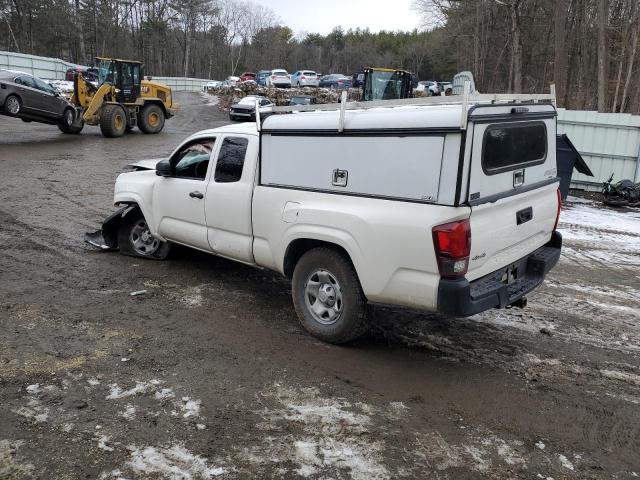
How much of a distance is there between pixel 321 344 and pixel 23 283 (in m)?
3.48

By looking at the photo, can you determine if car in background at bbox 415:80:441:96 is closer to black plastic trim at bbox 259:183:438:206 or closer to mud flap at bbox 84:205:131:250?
mud flap at bbox 84:205:131:250

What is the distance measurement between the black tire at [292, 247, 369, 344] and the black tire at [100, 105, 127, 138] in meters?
18.3

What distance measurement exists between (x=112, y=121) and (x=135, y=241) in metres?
15.4

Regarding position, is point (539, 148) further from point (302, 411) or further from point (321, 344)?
point (302, 411)

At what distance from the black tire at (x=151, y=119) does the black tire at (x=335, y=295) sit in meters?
19.9

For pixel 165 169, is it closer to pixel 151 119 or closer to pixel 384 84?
pixel 151 119

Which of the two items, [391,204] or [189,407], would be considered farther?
[391,204]

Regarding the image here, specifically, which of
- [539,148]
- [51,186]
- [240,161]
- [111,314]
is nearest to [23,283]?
[111,314]

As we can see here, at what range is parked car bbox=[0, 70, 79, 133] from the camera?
17.9m

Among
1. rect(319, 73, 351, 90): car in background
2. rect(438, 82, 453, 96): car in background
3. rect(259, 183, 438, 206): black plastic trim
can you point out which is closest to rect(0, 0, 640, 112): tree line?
rect(438, 82, 453, 96): car in background

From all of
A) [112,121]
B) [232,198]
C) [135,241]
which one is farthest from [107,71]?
[232,198]

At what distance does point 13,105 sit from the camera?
59.5ft

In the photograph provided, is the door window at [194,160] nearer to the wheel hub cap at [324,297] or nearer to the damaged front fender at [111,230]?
the damaged front fender at [111,230]

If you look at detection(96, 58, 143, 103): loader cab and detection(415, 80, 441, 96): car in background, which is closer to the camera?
detection(96, 58, 143, 103): loader cab
